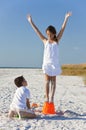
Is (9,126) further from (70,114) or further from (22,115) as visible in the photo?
(70,114)

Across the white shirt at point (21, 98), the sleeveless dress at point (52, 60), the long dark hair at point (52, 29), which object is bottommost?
the white shirt at point (21, 98)

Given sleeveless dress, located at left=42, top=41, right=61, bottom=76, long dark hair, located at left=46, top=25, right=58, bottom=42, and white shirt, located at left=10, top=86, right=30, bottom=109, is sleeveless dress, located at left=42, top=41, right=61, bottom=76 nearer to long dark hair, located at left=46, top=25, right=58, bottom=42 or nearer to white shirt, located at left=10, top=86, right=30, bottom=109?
long dark hair, located at left=46, top=25, right=58, bottom=42

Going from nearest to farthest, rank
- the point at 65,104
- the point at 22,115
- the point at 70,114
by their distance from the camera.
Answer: the point at 22,115 → the point at 70,114 → the point at 65,104

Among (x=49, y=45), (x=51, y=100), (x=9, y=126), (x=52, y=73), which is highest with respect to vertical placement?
(x=49, y=45)

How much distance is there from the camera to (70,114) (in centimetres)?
877

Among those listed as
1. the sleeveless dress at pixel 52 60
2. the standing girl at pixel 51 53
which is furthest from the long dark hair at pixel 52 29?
the sleeveless dress at pixel 52 60

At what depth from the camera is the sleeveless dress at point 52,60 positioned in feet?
28.8

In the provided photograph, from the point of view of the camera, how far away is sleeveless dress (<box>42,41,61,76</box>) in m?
8.77

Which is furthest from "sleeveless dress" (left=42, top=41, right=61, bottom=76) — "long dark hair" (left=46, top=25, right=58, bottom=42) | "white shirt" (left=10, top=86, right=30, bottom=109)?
"white shirt" (left=10, top=86, right=30, bottom=109)

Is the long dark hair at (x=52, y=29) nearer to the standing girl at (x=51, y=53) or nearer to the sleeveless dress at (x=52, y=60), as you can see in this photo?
the standing girl at (x=51, y=53)

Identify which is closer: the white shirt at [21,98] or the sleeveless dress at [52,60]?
the white shirt at [21,98]

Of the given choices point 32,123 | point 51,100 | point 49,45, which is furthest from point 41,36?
point 32,123

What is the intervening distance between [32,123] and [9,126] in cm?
51

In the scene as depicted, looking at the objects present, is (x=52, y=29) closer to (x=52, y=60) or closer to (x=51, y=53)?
(x=51, y=53)
